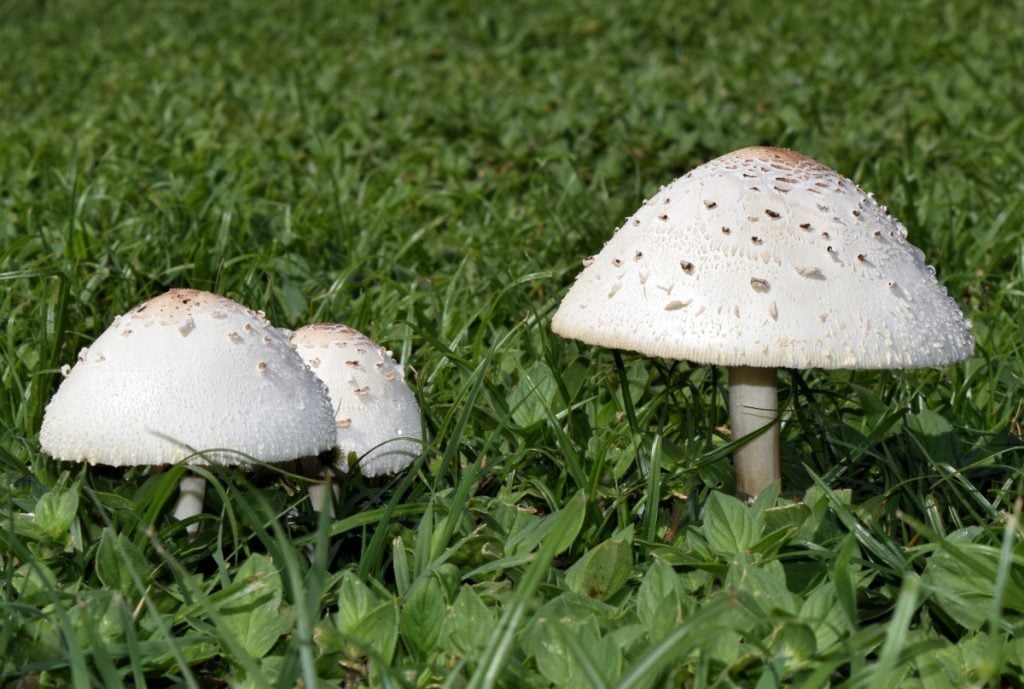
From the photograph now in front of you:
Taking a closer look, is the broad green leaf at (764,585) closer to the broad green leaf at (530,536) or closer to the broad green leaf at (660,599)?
the broad green leaf at (660,599)

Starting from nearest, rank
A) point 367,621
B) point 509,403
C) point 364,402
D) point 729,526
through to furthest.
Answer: point 367,621 → point 729,526 → point 364,402 → point 509,403

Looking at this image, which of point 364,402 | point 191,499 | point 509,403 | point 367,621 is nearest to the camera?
point 367,621

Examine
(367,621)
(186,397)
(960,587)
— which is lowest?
(960,587)

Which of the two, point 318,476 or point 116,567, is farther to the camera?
point 318,476

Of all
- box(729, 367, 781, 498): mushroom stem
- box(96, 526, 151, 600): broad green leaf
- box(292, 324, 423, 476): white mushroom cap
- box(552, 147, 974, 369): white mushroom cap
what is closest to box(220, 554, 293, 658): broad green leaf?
box(96, 526, 151, 600): broad green leaf

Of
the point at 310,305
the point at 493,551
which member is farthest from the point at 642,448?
the point at 310,305

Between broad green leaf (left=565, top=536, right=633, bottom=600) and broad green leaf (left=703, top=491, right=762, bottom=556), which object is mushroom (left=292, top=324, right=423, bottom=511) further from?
broad green leaf (left=703, top=491, right=762, bottom=556)

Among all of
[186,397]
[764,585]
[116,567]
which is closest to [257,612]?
[116,567]

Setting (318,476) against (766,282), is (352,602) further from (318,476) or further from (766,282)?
(766,282)

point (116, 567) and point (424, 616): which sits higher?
point (116, 567)
